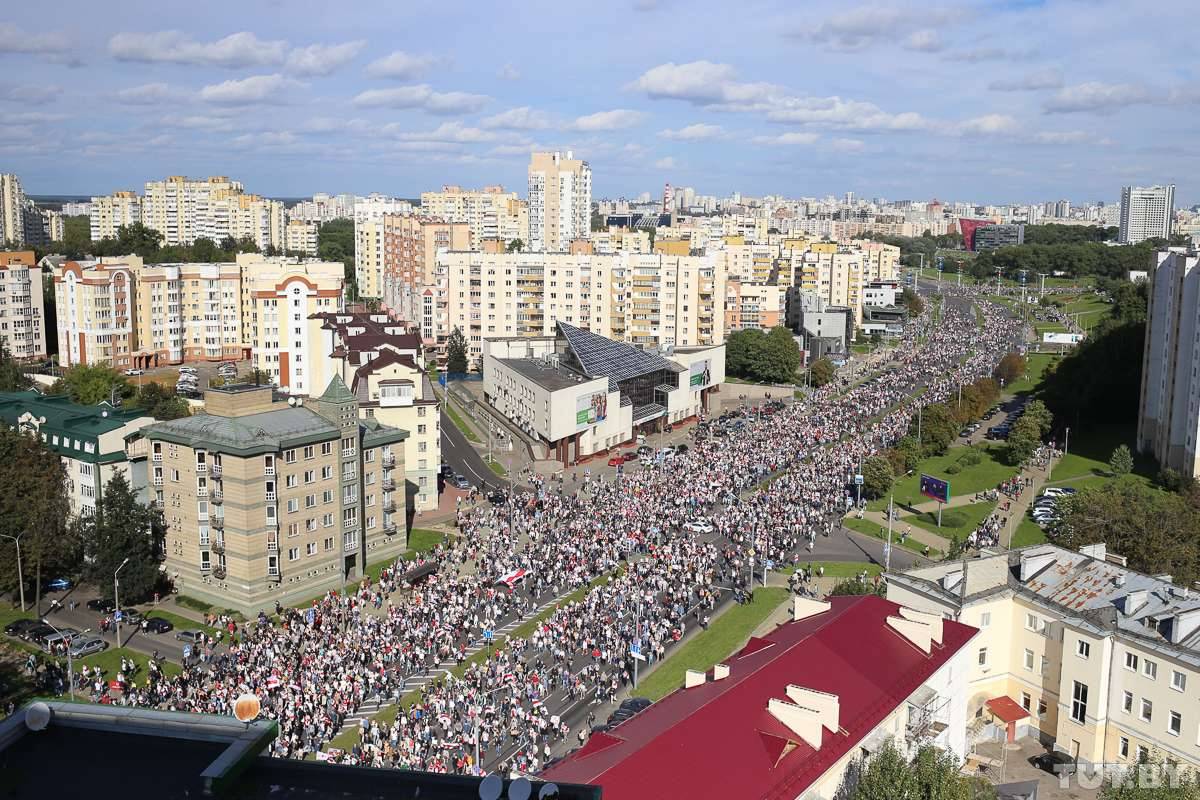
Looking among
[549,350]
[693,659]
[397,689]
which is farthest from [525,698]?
[549,350]

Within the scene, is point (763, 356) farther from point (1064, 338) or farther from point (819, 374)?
point (1064, 338)

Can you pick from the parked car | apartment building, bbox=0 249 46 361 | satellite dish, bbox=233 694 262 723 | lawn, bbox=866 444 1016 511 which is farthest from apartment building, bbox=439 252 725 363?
satellite dish, bbox=233 694 262 723

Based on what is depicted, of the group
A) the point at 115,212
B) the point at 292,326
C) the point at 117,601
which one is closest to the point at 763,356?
the point at 292,326

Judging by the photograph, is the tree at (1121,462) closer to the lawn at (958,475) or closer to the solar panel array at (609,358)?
the lawn at (958,475)

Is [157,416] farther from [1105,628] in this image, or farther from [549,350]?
[1105,628]

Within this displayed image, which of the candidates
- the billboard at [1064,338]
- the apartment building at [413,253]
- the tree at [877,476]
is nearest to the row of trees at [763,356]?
the apartment building at [413,253]

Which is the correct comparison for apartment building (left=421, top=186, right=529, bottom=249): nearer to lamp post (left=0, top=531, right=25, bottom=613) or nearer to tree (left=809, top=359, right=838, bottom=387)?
tree (left=809, top=359, right=838, bottom=387)
